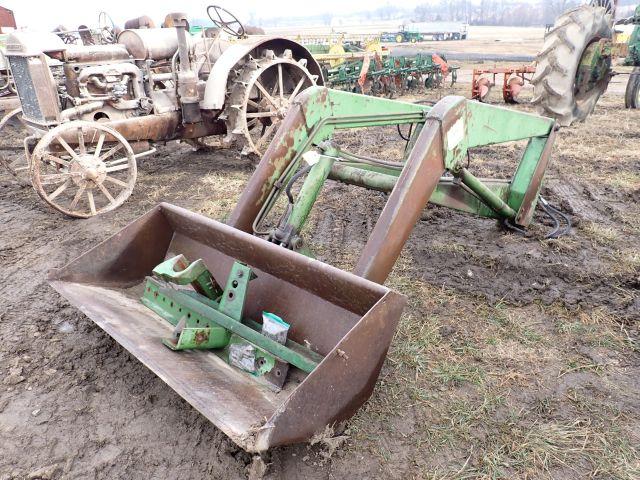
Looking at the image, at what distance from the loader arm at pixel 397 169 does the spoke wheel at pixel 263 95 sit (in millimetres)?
2502

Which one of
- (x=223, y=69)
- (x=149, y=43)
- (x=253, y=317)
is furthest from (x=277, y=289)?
(x=149, y=43)

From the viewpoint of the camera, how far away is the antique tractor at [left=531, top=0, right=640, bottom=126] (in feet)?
21.5

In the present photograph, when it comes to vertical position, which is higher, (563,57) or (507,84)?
(563,57)

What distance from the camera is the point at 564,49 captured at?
6.51 m

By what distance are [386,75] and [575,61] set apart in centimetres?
516

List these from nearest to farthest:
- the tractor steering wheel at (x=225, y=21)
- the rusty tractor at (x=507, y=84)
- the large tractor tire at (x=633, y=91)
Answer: the tractor steering wheel at (x=225, y=21) < the large tractor tire at (x=633, y=91) < the rusty tractor at (x=507, y=84)

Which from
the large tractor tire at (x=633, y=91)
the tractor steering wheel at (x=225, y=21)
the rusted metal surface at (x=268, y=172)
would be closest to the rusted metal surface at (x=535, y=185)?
the rusted metal surface at (x=268, y=172)

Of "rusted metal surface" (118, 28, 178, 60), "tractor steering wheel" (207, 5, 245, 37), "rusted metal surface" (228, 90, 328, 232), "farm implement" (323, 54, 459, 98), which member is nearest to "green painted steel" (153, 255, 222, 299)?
"rusted metal surface" (228, 90, 328, 232)

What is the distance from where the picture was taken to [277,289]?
2.45 metres

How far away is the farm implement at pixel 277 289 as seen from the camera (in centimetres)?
187

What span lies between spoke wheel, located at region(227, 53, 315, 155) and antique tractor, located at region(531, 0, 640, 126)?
3.02 m

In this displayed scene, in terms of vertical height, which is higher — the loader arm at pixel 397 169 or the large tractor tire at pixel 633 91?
the loader arm at pixel 397 169

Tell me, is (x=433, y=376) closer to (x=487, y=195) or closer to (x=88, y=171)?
(x=487, y=195)

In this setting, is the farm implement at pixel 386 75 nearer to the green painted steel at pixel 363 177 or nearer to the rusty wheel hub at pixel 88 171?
the rusty wheel hub at pixel 88 171
